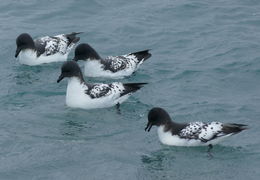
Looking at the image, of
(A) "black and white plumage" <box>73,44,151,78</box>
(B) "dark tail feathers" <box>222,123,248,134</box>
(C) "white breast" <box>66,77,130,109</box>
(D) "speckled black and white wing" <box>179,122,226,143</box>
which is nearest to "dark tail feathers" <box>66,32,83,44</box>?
(A) "black and white plumage" <box>73,44,151,78</box>

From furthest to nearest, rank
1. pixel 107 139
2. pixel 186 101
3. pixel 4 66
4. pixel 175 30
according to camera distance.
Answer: pixel 175 30
pixel 4 66
pixel 186 101
pixel 107 139

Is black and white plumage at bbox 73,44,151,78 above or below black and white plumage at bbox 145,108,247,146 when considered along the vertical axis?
above

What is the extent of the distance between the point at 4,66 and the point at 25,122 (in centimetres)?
436

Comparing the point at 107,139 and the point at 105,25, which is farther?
the point at 105,25

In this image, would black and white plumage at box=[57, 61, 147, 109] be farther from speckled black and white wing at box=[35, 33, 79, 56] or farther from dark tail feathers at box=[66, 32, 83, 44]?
dark tail feathers at box=[66, 32, 83, 44]

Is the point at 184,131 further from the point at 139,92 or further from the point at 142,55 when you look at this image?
the point at 142,55

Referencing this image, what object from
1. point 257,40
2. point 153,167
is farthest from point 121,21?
point 153,167

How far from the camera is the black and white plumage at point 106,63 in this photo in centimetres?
2002

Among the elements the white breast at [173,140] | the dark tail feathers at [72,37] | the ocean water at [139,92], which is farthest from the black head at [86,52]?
the white breast at [173,140]

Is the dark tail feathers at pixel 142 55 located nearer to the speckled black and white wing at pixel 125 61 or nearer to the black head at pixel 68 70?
the speckled black and white wing at pixel 125 61

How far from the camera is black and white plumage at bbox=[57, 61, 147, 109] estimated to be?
1783 cm

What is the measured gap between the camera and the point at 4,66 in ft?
68.7

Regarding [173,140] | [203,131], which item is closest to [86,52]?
[173,140]

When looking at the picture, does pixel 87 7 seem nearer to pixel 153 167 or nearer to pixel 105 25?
pixel 105 25
